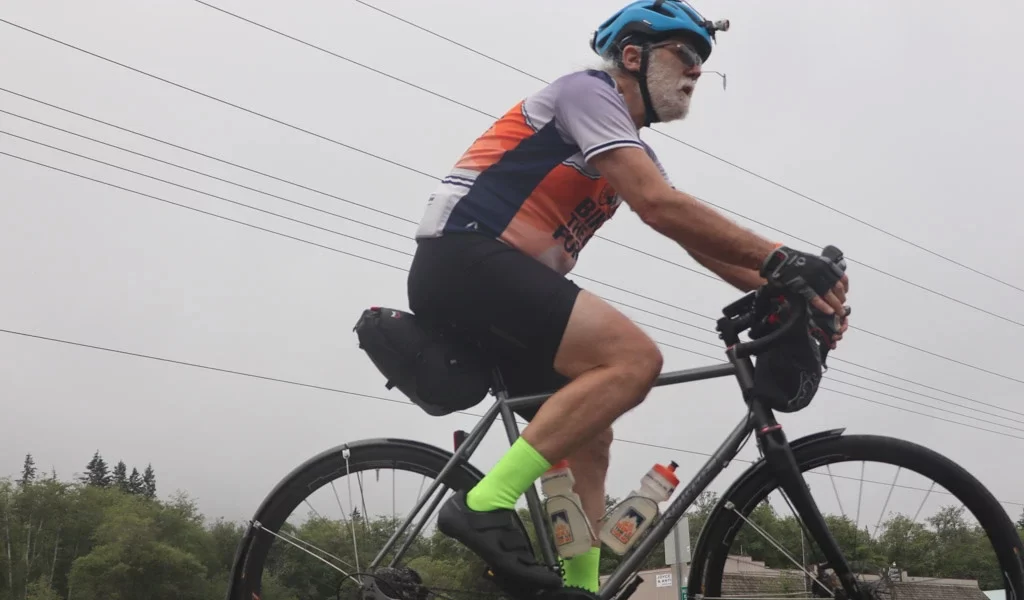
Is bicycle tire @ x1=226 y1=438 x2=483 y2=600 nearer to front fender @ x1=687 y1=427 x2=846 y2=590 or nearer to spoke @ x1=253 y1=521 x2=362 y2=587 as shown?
spoke @ x1=253 y1=521 x2=362 y2=587

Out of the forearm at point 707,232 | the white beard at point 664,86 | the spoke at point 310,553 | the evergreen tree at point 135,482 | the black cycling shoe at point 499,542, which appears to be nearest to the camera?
the black cycling shoe at point 499,542

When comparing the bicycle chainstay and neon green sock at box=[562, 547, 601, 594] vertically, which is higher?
neon green sock at box=[562, 547, 601, 594]

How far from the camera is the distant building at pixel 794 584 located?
2.81 metres

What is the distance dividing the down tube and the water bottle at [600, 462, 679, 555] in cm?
4

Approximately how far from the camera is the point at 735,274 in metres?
3.34

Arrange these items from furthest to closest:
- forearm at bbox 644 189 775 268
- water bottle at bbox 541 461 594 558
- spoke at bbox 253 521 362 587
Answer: spoke at bbox 253 521 362 587
water bottle at bbox 541 461 594 558
forearm at bbox 644 189 775 268

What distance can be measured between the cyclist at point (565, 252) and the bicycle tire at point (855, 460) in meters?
0.39

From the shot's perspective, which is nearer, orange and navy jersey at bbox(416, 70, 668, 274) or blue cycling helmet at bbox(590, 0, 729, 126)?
orange and navy jersey at bbox(416, 70, 668, 274)

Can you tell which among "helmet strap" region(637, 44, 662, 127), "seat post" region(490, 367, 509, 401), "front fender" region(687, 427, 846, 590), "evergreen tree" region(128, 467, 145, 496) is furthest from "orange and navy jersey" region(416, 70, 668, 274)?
"evergreen tree" region(128, 467, 145, 496)

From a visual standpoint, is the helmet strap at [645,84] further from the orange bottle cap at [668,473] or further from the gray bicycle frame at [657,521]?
the orange bottle cap at [668,473]

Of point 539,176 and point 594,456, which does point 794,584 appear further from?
point 539,176

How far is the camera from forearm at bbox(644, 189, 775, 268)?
8.80ft

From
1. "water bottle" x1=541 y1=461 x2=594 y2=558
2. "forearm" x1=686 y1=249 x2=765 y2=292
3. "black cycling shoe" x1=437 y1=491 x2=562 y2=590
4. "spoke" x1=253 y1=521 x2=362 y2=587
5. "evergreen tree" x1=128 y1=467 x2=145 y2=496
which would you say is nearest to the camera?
"black cycling shoe" x1=437 y1=491 x2=562 y2=590

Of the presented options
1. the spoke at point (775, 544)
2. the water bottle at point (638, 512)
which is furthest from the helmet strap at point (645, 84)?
the spoke at point (775, 544)
